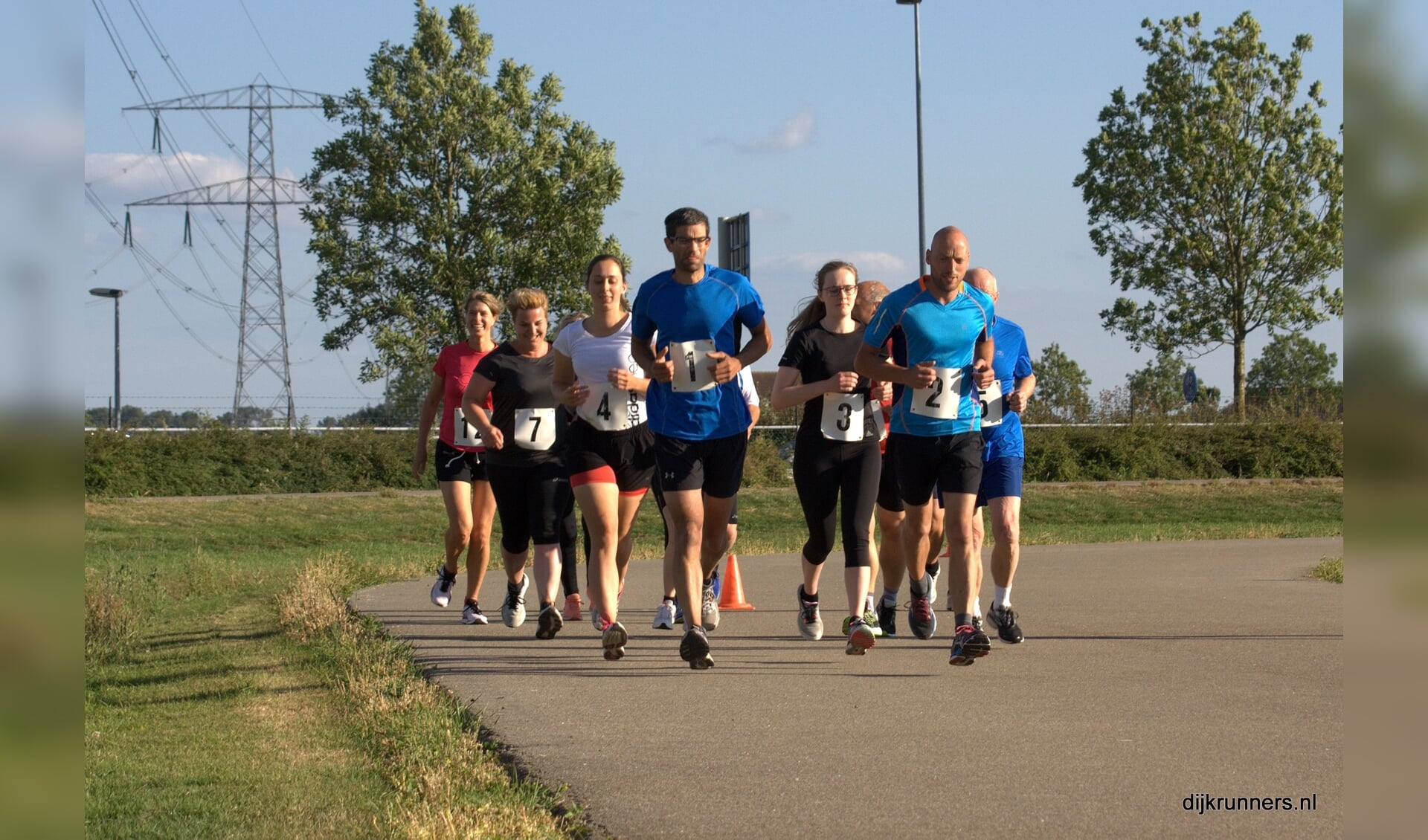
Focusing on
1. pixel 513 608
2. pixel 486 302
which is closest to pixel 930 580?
pixel 513 608

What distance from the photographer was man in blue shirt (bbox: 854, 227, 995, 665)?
795 cm

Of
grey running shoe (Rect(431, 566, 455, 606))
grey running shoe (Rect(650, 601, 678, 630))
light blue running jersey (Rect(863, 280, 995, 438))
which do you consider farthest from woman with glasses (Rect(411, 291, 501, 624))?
light blue running jersey (Rect(863, 280, 995, 438))

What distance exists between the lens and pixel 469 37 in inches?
1690

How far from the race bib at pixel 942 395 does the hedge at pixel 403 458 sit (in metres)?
23.9

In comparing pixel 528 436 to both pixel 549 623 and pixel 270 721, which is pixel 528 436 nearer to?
pixel 549 623

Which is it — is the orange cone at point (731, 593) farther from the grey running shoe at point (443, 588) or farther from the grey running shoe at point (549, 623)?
the grey running shoe at point (549, 623)

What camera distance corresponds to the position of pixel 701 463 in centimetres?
803

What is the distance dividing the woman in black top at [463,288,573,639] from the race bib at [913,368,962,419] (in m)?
2.72

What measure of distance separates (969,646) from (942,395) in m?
1.31

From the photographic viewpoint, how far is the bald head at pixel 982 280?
9.23m

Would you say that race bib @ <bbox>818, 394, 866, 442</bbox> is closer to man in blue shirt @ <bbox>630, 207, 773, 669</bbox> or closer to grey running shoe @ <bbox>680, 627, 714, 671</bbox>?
man in blue shirt @ <bbox>630, 207, 773, 669</bbox>

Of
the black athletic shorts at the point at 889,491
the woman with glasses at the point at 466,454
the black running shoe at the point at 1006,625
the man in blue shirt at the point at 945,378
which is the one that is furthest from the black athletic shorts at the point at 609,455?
the black running shoe at the point at 1006,625

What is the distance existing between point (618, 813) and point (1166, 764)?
198 cm
